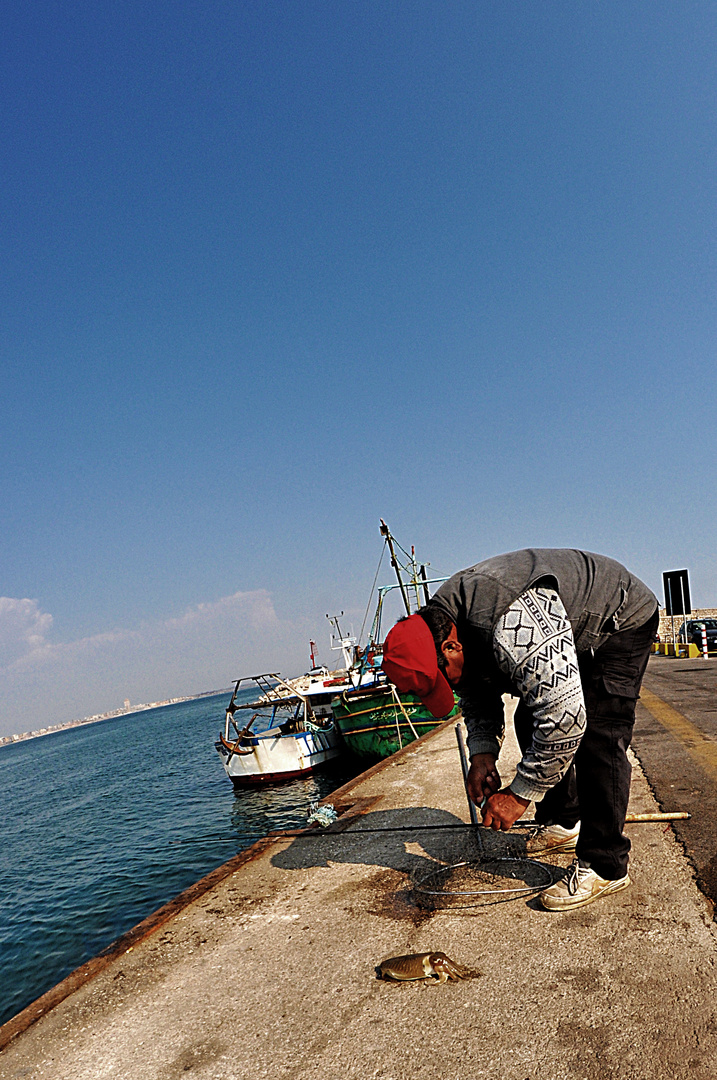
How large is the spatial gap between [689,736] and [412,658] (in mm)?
5492

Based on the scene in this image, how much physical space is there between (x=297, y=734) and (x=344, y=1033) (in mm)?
18152

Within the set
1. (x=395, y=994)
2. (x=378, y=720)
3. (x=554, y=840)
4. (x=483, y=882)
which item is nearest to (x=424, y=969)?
(x=395, y=994)

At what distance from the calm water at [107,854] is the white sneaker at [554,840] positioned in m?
2.05

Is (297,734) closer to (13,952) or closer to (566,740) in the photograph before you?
(13,952)

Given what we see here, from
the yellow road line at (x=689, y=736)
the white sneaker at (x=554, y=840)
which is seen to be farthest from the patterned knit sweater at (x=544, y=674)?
the yellow road line at (x=689, y=736)

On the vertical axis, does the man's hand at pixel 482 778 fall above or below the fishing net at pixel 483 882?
above

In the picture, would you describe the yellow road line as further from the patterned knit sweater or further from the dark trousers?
the patterned knit sweater

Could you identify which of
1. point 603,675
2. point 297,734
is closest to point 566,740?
point 603,675

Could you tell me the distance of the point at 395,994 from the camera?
232 centimetres

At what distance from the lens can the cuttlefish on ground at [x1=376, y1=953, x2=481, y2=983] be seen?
7.70 feet

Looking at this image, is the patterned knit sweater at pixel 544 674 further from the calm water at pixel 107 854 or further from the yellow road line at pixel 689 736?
the yellow road line at pixel 689 736

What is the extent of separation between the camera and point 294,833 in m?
4.63

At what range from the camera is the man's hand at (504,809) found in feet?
8.43

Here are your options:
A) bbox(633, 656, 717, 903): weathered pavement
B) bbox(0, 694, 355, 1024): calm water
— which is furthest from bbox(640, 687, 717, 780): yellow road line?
bbox(0, 694, 355, 1024): calm water
